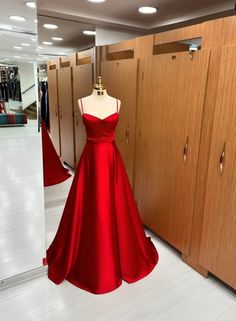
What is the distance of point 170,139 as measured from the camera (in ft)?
6.95

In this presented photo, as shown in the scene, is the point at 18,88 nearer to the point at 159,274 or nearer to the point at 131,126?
the point at 131,126

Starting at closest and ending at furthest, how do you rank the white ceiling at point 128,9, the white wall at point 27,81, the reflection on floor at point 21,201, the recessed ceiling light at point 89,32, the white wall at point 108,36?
the white wall at point 27,81 → the reflection on floor at point 21,201 → the white ceiling at point 128,9 → the recessed ceiling light at point 89,32 → the white wall at point 108,36

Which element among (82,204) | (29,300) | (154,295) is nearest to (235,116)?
(82,204)

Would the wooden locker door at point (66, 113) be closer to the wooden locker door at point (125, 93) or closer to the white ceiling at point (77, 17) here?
the white ceiling at point (77, 17)

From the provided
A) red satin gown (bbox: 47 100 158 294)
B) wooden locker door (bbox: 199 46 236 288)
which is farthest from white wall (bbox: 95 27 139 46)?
wooden locker door (bbox: 199 46 236 288)

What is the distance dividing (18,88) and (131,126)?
1.19 meters

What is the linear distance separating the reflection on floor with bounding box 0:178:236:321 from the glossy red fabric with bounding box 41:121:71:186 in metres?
0.87

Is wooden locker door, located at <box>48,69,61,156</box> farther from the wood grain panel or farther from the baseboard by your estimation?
the baseboard

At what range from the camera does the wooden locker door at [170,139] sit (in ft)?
6.15

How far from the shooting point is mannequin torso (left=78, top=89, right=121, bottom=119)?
1866 millimetres

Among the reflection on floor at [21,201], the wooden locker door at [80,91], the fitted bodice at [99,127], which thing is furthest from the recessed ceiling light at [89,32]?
the reflection on floor at [21,201]

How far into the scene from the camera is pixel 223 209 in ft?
5.74

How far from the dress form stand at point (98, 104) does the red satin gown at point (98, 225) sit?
51 millimetres

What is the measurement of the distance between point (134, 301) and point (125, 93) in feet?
6.12
